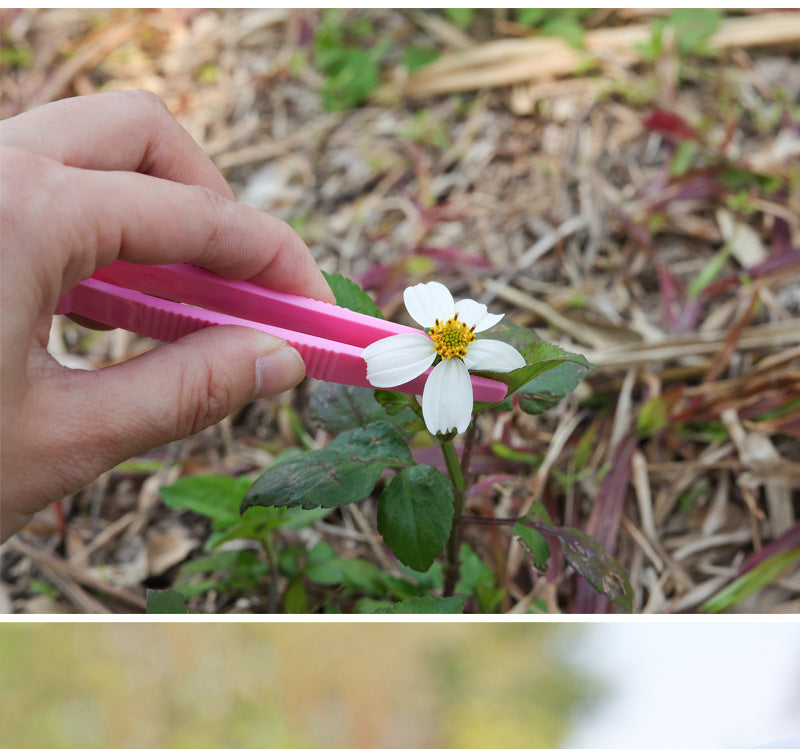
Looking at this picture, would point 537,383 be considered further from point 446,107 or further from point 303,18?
point 303,18

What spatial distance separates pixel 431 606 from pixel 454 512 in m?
0.10

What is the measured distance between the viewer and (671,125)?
1574mm

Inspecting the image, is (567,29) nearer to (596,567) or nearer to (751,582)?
(751,582)

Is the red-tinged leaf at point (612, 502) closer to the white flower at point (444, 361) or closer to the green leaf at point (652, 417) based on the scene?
the green leaf at point (652, 417)

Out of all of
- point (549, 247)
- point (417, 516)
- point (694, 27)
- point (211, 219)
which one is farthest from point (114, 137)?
point (694, 27)

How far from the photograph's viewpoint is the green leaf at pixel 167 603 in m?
0.82

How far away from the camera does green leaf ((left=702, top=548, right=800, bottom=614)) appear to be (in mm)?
1004

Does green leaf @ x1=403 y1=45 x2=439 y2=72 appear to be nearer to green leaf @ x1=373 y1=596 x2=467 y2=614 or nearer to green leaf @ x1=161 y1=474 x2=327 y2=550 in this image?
green leaf @ x1=161 y1=474 x2=327 y2=550

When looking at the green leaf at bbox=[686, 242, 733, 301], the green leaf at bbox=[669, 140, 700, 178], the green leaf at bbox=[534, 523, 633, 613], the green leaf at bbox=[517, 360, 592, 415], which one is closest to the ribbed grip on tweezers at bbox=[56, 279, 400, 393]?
the green leaf at bbox=[517, 360, 592, 415]

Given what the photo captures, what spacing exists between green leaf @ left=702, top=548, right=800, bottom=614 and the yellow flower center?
57 cm

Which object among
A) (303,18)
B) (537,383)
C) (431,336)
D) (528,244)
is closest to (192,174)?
(431,336)

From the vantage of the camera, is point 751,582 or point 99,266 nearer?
point 99,266

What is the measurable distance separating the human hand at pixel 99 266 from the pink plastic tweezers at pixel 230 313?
Result: 0.02 m

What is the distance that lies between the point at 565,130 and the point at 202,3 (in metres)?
1.03
